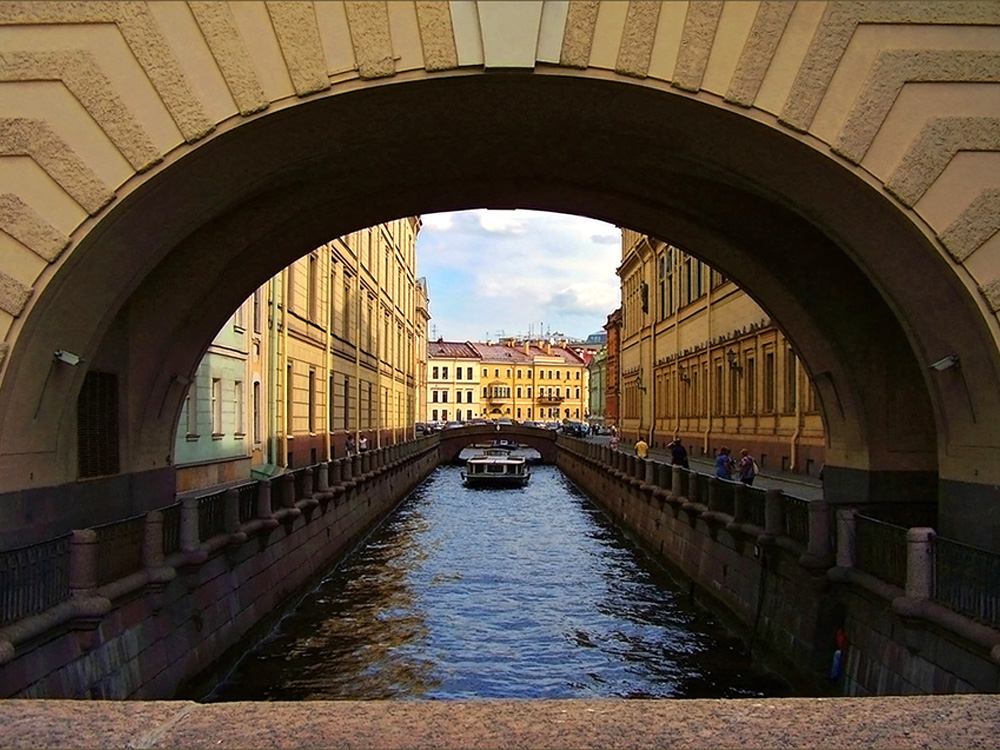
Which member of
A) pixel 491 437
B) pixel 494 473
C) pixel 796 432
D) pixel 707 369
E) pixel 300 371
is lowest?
pixel 494 473

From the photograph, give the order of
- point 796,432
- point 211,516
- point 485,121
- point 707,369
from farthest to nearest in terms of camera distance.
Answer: point 707,369
point 796,432
point 211,516
point 485,121

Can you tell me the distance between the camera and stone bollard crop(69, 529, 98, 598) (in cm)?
857

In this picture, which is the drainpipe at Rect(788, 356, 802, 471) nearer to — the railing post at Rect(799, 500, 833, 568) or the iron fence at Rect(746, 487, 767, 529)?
the iron fence at Rect(746, 487, 767, 529)

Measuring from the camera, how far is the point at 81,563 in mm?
8594

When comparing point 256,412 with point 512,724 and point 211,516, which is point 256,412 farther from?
point 512,724

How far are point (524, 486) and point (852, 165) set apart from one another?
3992 cm

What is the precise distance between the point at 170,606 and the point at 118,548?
1.66 m

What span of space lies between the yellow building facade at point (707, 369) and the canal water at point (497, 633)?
4.95 metres

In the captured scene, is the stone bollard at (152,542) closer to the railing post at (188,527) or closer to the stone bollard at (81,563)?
the railing post at (188,527)

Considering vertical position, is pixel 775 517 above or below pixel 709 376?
below

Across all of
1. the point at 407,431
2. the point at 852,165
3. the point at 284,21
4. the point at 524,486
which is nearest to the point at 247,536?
the point at 284,21

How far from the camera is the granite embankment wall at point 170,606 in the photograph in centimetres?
805

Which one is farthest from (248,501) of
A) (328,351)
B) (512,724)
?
(328,351)

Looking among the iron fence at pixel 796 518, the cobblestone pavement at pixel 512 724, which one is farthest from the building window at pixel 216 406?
the cobblestone pavement at pixel 512 724
